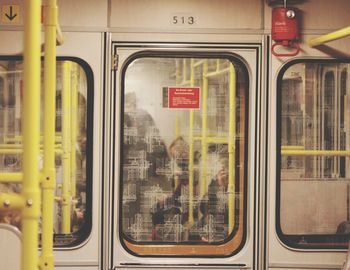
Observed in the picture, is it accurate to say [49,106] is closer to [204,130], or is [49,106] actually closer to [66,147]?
[66,147]

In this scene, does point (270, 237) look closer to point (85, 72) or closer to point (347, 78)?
point (347, 78)

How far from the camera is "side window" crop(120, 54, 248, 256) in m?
4.19

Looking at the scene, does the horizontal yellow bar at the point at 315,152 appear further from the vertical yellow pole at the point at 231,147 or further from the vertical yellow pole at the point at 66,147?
the vertical yellow pole at the point at 66,147

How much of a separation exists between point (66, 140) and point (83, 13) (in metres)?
0.83

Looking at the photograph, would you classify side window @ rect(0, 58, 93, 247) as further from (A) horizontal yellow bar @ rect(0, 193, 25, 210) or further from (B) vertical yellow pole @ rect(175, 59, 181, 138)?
(A) horizontal yellow bar @ rect(0, 193, 25, 210)

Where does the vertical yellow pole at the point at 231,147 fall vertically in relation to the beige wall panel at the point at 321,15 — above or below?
below

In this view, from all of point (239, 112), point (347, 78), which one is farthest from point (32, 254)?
point (347, 78)

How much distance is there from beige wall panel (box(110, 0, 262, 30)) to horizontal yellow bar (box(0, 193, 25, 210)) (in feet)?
7.56

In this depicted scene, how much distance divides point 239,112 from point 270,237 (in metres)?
0.85

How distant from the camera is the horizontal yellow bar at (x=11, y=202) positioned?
204cm

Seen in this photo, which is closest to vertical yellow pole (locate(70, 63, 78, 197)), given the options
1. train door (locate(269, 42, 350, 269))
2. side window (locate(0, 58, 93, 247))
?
side window (locate(0, 58, 93, 247))

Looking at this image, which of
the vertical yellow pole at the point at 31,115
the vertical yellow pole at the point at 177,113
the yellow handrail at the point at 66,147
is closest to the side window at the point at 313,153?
the vertical yellow pole at the point at 177,113

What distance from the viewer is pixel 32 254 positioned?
2070mm

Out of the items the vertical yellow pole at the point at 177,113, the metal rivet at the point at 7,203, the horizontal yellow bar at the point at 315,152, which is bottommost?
the metal rivet at the point at 7,203
